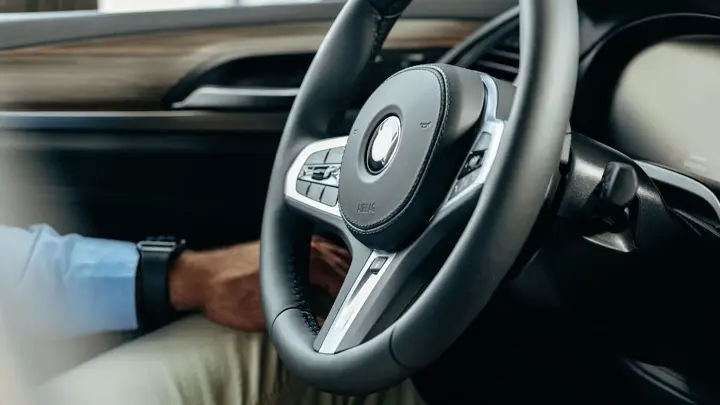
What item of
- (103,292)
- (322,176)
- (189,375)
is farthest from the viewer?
(103,292)

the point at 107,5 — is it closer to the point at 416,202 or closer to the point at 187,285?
the point at 187,285

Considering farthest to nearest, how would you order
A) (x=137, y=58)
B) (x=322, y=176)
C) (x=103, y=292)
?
(x=137, y=58) < (x=103, y=292) < (x=322, y=176)

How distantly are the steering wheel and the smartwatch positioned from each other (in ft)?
0.82

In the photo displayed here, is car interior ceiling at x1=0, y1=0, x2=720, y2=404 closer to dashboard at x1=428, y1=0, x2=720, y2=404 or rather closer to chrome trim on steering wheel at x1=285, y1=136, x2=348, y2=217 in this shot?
dashboard at x1=428, y1=0, x2=720, y2=404

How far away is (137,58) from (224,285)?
420 mm

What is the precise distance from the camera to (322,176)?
3.00ft

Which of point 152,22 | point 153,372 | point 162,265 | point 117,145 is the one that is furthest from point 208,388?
point 152,22

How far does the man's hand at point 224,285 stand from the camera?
3.60 feet

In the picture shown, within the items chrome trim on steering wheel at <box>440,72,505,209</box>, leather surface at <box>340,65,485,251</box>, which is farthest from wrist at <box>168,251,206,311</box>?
chrome trim on steering wheel at <box>440,72,505,209</box>

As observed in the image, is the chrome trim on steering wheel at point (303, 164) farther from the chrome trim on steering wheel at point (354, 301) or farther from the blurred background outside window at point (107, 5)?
the blurred background outside window at point (107, 5)

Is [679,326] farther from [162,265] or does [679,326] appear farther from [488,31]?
[162,265]

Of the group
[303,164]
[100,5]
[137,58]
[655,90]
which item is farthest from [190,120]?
[655,90]

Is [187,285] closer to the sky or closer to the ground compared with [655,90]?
closer to the ground

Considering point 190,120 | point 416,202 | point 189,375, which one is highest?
point 416,202
